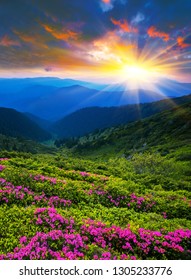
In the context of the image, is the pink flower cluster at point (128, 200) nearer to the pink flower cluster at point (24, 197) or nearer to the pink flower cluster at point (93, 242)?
the pink flower cluster at point (24, 197)

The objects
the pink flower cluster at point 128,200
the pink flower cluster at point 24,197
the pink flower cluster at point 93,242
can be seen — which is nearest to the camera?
the pink flower cluster at point 93,242

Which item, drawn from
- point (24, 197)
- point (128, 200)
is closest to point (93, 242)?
point (24, 197)

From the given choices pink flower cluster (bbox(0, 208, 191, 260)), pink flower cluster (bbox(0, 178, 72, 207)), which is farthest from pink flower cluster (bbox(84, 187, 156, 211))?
pink flower cluster (bbox(0, 208, 191, 260))

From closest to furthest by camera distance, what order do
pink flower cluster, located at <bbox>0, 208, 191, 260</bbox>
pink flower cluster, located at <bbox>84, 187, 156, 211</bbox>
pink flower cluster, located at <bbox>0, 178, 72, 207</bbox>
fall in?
1. pink flower cluster, located at <bbox>0, 208, 191, 260</bbox>
2. pink flower cluster, located at <bbox>0, 178, 72, 207</bbox>
3. pink flower cluster, located at <bbox>84, 187, 156, 211</bbox>

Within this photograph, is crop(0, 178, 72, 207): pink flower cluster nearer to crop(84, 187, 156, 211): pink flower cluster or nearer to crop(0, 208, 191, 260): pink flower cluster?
crop(0, 208, 191, 260): pink flower cluster

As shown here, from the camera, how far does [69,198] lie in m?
18.8

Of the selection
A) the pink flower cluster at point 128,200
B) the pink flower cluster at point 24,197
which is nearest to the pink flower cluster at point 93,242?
the pink flower cluster at point 24,197

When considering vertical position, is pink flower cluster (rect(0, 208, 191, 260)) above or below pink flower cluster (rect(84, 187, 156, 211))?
below

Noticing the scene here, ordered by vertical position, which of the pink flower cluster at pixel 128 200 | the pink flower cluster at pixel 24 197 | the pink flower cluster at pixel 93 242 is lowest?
the pink flower cluster at pixel 93 242

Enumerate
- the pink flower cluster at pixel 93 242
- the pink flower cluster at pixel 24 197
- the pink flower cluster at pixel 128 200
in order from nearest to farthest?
the pink flower cluster at pixel 93 242 < the pink flower cluster at pixel 24 197 < the pink flower cluster at pixel 128 200

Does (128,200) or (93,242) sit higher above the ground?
(128,200)

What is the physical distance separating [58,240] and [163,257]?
19.1ft

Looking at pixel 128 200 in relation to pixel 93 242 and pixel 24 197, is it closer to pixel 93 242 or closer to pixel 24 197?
pixel 93 242
